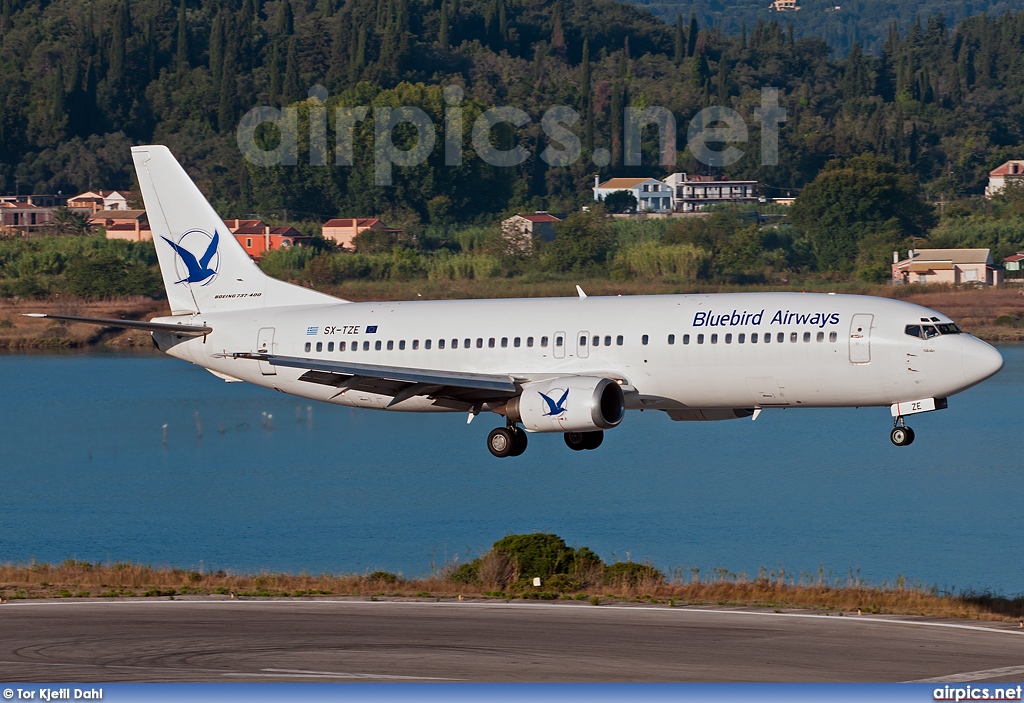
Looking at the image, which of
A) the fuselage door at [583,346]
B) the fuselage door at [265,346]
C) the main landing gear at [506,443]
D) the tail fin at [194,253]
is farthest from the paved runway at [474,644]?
the tail fin at [194,253]

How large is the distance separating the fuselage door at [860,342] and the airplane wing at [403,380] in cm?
1198

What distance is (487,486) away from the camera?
10875 centimetres

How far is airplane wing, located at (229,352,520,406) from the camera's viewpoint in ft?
198

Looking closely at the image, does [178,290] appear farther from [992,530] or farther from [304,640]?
[992,530]

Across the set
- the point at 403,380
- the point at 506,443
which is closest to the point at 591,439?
the point at 506,443

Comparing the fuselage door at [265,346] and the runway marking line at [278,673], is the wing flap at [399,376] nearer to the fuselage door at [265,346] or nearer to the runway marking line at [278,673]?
the fuselage door at [265,346]

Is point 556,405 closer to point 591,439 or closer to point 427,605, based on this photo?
point 591,439

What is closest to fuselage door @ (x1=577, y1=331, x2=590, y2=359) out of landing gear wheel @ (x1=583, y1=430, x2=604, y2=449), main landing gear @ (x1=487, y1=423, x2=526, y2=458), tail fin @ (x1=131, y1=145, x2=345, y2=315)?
main landing gear @ (x1=487, y1=423, x2=526, y2=458)

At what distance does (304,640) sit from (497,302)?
68.2ft

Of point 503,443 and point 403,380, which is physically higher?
point 403,380

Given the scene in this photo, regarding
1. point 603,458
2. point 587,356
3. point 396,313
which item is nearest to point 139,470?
point 603,458

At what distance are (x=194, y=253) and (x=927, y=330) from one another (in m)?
31.3

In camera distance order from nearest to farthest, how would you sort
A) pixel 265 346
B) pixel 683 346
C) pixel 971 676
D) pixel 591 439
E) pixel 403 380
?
pixel 971 676 < pixel 683 346 < pixel 403 380 < pixel 591 439 < pixel 265 346

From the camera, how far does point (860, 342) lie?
5706cm
